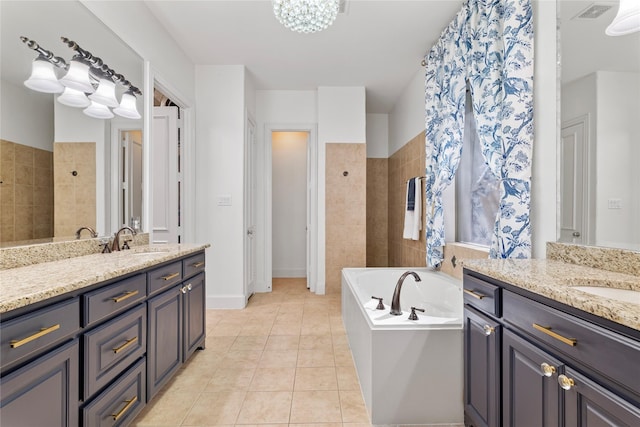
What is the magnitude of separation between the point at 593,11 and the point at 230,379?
2768mm

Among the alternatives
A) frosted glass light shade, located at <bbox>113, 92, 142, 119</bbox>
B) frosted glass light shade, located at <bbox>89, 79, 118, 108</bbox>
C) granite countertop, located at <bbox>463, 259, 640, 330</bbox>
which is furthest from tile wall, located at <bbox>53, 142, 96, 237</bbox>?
granite countertop, located at <bbox>463, 259, 640, 330</bbox>

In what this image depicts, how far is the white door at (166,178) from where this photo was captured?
3.16 m

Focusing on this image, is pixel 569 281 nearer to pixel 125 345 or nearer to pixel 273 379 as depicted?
pixel 273 379

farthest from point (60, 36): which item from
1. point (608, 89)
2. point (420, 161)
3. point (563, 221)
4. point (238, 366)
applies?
point (420, 161)

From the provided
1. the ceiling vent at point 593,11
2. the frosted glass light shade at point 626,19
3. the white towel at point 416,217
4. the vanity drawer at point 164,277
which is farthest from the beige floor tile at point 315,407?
the ceiling vent at point 593,11

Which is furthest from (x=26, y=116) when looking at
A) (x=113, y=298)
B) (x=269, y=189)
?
(x=269, y=189)

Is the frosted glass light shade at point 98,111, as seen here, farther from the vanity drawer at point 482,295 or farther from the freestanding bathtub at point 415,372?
the vanity drawer at point 482,295

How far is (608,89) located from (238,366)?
2568 mm

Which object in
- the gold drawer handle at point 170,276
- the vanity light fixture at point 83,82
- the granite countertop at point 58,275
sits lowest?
the gold drawer handle at point 170,276

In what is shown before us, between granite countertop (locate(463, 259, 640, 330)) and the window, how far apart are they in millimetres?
904

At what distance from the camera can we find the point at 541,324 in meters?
0.97

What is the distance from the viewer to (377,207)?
492cm

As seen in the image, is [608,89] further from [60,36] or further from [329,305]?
[329,305]

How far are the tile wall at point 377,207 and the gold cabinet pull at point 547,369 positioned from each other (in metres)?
3.94
